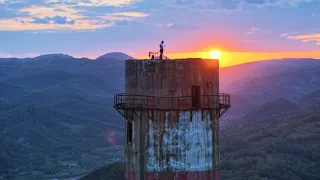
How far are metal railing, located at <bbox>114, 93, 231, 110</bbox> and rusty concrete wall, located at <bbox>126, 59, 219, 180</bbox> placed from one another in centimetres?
12

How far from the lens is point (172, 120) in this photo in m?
18.8

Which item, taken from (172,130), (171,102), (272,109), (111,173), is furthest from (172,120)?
(272,109)

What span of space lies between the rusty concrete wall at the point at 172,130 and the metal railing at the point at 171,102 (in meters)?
0.12

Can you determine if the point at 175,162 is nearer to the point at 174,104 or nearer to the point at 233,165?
the point at 174,104

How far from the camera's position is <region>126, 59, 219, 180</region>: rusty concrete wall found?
61.6 feet

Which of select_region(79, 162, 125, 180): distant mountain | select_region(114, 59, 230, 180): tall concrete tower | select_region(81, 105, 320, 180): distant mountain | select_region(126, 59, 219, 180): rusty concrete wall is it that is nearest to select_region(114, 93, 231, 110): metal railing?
select_region(114, 59, 230, 180): tall concrete tower

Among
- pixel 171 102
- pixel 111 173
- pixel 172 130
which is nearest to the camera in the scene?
pixel 172 130

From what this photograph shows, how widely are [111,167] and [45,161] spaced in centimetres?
6681

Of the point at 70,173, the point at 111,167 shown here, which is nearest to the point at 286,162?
the point at 111,167

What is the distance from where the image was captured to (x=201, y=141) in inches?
755

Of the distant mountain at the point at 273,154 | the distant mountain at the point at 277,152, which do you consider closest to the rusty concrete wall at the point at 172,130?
the distant mountain at the point at 273,154

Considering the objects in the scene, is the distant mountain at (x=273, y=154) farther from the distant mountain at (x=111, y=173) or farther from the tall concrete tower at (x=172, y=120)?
the tall concrete tower at (x=172, y=120)

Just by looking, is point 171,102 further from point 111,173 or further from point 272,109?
point 272,109

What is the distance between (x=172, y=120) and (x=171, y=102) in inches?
29.0
